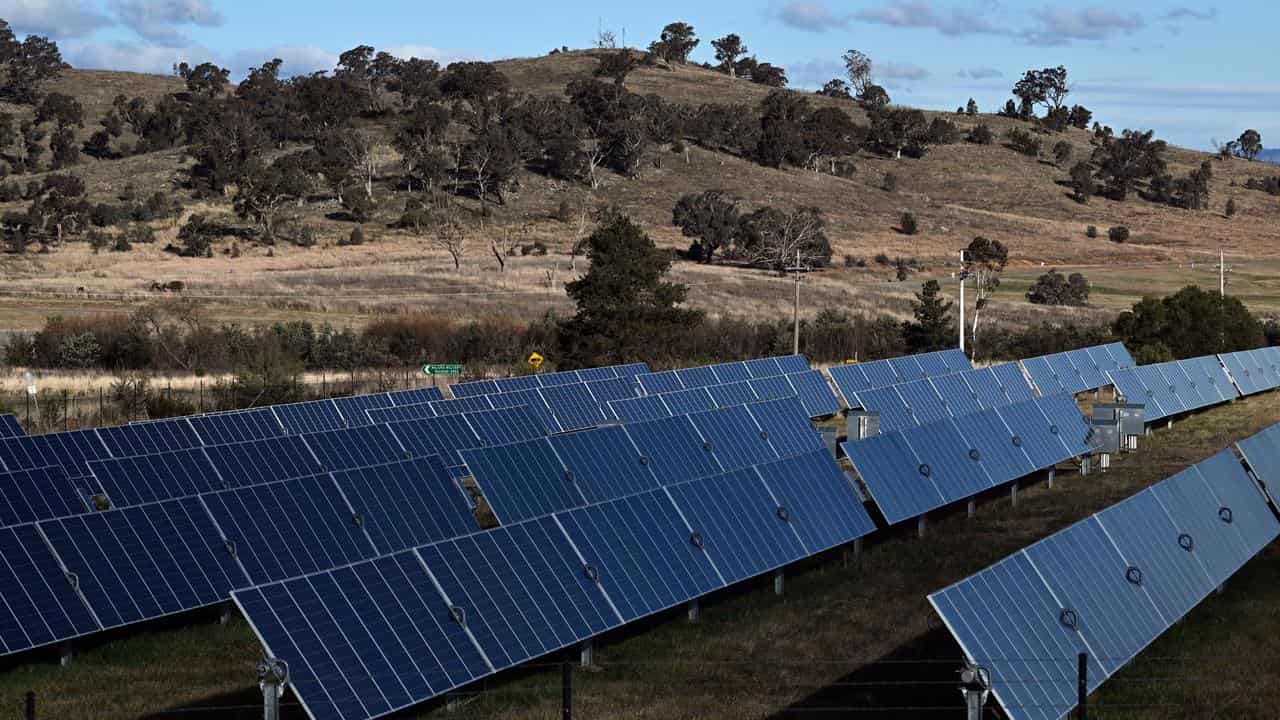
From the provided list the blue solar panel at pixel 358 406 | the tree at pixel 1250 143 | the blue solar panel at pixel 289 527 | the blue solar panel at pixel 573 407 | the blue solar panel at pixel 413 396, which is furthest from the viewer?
the tree at pixel 1250 143

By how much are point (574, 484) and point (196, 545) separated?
6532mm

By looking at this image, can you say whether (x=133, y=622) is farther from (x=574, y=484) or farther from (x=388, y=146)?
(x=388, y=146)

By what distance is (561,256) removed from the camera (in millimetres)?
99312

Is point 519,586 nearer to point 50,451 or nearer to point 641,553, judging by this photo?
point 641,553

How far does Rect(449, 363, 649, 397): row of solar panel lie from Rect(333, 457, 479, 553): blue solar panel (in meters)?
12.6

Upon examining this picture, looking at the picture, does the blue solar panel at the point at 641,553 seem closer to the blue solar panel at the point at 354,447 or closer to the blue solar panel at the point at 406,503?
the blue solar panel at the point at 406,503

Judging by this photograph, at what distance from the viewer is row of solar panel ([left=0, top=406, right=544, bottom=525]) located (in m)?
22.0

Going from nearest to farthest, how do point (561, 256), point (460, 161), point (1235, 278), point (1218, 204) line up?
point (561, 256), point (1235, 278), point (460, 161), point (1218, 204)

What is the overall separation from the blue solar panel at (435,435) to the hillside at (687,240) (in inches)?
1613

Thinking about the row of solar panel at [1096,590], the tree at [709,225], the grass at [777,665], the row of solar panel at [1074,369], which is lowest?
the grass at [777,665]

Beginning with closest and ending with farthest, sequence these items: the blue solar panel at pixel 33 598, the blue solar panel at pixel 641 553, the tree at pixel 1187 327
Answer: the blue solar panel at pixel 33 598
the blue solar panel at pixel 641 553
the tree at pixel 1187 327

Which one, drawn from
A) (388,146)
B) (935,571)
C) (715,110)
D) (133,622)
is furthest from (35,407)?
(715,110)

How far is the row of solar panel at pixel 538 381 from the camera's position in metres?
36.6

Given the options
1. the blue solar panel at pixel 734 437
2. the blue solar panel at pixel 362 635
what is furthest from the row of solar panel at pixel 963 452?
the blue solar panel at pixel 362 635
